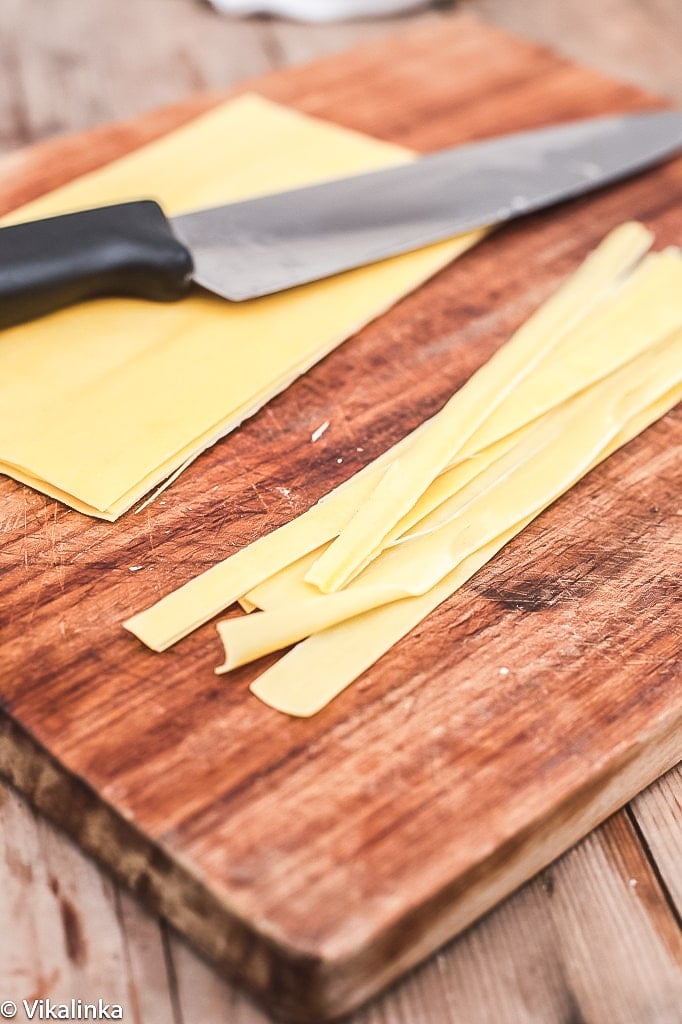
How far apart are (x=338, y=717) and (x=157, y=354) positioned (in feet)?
1.90

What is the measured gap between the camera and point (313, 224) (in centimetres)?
157

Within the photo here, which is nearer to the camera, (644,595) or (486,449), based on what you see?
(644,595)

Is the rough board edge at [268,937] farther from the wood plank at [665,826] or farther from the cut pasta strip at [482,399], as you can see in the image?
the cut pasta strip at [482,399]

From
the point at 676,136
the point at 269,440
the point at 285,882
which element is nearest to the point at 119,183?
the point at 269,440

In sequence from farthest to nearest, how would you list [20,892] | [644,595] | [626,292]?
[626,292] → [644,595] → [20,892]

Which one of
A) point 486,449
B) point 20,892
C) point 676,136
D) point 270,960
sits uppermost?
point 676,136

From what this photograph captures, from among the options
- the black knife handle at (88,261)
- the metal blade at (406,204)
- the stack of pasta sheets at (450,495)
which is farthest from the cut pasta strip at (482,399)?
the black knife handle at (88,261)

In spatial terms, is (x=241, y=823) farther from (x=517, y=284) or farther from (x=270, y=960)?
(x=517, y=284)

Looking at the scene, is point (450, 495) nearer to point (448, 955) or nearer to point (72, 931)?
point (448, 955)

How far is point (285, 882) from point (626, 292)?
3.08 ft

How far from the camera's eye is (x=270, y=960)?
2.87 feet
